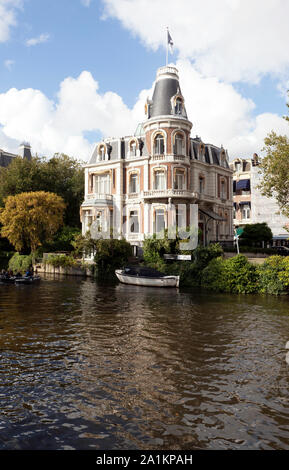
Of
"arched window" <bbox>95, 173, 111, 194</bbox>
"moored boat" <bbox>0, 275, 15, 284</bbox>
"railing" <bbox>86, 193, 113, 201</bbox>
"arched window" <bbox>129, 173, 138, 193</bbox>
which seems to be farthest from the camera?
"arched window" <bbox>95, 173, 111, 194</bbox>

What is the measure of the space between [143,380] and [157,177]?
33.9 m

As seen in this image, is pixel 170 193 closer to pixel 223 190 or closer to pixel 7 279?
pixel 223 190

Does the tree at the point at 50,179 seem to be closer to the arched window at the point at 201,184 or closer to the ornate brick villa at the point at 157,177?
the ornate brick villa at the point at 157,177

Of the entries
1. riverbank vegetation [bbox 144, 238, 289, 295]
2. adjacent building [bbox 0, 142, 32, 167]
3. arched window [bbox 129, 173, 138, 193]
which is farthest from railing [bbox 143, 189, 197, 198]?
adjacent building [bbox 0, 142, 32, 167]

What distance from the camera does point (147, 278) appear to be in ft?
100

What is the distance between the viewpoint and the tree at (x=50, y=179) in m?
51.8

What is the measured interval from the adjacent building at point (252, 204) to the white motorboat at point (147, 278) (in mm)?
32981

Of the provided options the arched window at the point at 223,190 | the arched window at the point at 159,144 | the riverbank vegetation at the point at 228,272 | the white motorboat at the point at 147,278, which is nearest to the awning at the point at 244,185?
the arched window at the point at 223,190

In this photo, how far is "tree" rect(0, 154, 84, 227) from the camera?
51750 mm

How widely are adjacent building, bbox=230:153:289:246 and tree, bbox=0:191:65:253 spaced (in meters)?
30.9

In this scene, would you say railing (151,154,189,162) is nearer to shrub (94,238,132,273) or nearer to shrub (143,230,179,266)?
shrub (143,230,179,266)

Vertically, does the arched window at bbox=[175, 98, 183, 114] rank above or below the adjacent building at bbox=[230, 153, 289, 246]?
above

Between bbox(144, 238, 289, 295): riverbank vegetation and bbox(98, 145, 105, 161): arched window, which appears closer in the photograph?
bbox(144, 238, 289, 295): riverbank vegetation

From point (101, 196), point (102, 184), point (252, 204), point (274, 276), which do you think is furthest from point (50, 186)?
point (274, 276)
